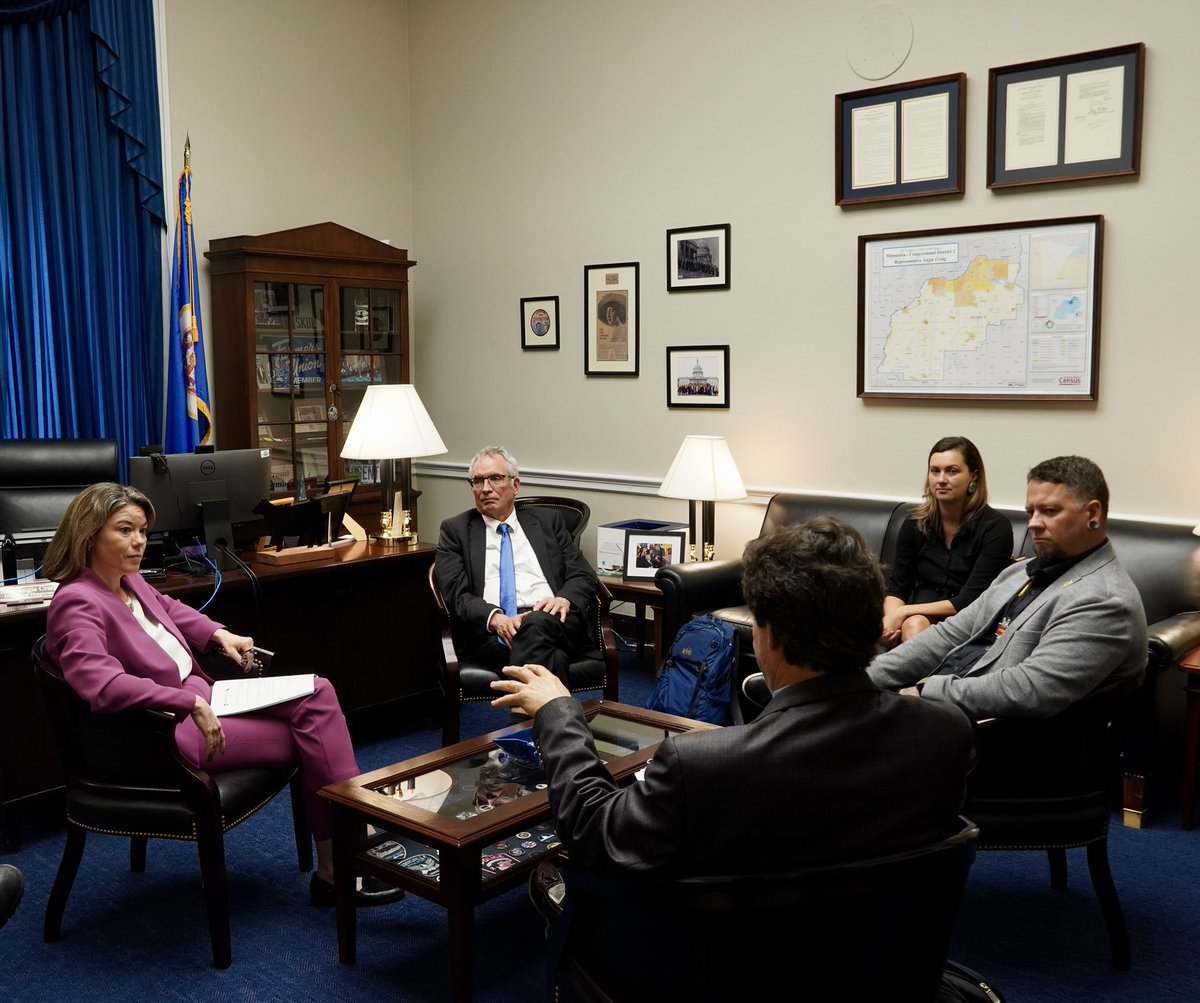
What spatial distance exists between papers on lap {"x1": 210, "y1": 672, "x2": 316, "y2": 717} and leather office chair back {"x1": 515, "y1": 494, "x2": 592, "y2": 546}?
5.50 ft

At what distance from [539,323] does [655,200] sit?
0.95 meters

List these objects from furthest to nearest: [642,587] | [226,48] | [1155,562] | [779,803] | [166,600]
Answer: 1. [226,48]
2. [642,587]
3. [1155,562]
4. [166,600]
5. [779,803]

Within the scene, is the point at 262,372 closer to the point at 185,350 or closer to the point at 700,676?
the point at 185,350

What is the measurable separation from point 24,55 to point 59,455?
195cm

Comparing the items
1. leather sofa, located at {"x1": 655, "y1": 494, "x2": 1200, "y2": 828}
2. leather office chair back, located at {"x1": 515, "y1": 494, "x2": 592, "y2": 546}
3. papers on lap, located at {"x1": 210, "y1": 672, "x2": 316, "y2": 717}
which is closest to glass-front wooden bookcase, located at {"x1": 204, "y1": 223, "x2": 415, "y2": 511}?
leather office chair back, located at {"x1": 515, "y1": 494, "x2": 592, "y2": 546}

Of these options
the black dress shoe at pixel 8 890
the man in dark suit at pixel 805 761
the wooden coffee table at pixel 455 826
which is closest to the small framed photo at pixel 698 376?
the wooden coffee table at pixel 455 826

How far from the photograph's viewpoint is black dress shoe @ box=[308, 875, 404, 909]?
9.32 ft

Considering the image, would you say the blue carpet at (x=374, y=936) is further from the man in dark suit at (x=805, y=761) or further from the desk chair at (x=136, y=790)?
the man in dark suit at (x=805, y=761)

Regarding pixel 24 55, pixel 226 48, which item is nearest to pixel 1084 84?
pixel 226 48

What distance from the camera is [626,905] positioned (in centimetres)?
161

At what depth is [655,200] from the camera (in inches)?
208

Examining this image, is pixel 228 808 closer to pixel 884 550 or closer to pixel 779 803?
pixel 779 803

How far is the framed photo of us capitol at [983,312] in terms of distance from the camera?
4.07m

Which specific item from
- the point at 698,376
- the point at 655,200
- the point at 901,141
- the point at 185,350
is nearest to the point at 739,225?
the point at 655,200
